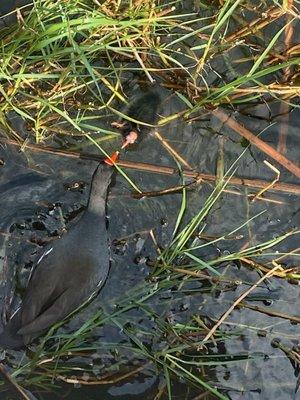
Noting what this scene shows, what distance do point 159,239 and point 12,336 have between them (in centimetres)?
68

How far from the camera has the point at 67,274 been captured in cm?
353

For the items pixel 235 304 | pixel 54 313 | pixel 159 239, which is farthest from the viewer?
pixel 159 239

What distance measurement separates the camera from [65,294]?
3.49 metres

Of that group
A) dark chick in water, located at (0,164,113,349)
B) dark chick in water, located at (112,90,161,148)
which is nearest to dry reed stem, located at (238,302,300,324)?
dark chick in water, located at (0,164,113,349)

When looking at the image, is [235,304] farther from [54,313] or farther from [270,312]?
[54,313]

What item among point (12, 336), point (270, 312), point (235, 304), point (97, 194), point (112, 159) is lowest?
point (270, 312)

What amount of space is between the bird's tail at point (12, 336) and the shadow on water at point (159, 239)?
6cm

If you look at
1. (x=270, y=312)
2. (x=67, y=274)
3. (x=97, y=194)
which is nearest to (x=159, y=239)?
(x=97, y=194)

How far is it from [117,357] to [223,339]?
0.41 m

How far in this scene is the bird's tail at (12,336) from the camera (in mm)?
3508

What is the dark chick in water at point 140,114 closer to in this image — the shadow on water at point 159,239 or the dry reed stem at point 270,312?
the shadow on water at point 159,239

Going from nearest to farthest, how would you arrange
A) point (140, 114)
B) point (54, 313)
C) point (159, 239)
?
point (54, 313), point (159, 239), point (140, 114)

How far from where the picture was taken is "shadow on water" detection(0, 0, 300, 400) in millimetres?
3582

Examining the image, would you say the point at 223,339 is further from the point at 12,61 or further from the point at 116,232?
the point at 12,61
